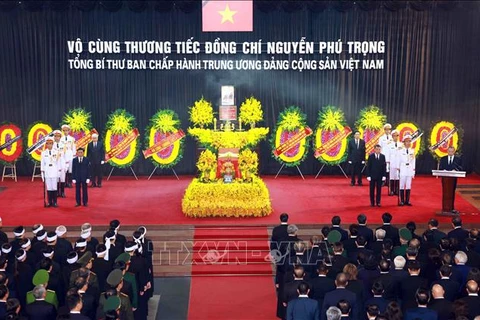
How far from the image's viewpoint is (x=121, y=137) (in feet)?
64.4

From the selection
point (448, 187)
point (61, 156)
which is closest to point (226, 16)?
point (61, 156)

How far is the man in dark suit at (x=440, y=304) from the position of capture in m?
7.49

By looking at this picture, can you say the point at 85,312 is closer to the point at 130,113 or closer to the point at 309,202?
the point at 309,202

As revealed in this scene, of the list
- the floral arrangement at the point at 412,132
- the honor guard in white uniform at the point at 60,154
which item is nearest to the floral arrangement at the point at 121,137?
the honor guard in white uniform at the point at 60,154

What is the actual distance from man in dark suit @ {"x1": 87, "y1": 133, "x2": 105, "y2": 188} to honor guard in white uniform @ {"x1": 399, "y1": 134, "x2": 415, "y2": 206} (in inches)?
293

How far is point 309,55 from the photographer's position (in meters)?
20.0

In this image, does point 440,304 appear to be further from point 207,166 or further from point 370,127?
point 370,127

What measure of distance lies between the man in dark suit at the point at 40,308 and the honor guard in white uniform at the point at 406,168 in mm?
9878

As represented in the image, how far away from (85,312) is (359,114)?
44.6 feet

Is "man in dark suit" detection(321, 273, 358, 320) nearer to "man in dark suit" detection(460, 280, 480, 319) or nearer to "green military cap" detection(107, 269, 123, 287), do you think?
"man in dark suit" detection(460, 280, 480, 319)

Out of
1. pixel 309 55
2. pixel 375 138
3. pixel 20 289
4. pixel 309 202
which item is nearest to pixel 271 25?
pixel 309 55

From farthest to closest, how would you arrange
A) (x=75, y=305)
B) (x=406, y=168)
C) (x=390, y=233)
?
1. (x=406, y=168)
2. (x=390, y=233)
3. (x=75, y=305)

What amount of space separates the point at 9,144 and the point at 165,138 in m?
4.17

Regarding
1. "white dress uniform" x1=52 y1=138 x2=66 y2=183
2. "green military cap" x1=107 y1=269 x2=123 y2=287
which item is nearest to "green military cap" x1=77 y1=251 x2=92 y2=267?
"green military cap" x1=107 y1=269 x2=123 y2=287
